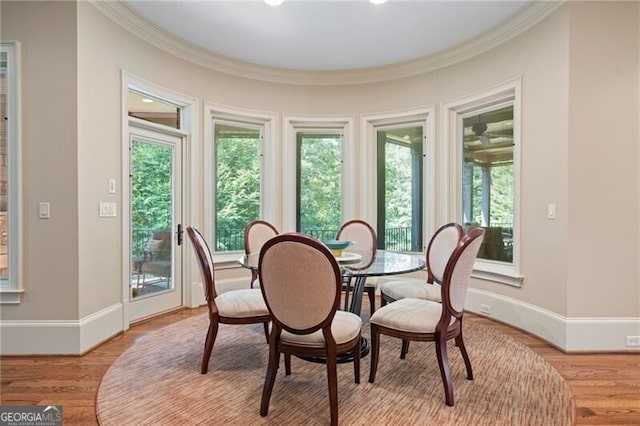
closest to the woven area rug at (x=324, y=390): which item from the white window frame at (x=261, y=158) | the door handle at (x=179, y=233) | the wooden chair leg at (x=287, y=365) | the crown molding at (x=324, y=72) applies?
the wooden chair leg at (x=287, y=365)

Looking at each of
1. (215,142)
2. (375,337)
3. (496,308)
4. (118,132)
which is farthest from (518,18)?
(118,132)

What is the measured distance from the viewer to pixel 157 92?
3.76 m

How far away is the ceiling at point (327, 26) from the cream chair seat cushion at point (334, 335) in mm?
2580

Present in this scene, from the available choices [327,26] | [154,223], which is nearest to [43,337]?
[154,223]

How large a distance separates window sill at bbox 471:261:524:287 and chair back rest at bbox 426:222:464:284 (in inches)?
32.0

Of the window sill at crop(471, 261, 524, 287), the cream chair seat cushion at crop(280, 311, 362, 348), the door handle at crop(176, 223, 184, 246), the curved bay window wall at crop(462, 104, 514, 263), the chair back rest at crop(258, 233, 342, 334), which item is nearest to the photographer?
the chair back rest at crop(258, 233, 342, 334)

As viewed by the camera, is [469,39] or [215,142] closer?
[469,39]

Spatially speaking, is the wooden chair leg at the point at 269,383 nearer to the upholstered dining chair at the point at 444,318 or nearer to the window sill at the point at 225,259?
the upholstered dining chair at the point at 444,318

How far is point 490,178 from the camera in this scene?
3939mm

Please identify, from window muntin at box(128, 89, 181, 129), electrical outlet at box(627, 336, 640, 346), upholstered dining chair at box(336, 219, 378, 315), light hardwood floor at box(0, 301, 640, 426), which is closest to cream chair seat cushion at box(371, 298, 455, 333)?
light hardwood floor at box(0, 301, 640, 426)

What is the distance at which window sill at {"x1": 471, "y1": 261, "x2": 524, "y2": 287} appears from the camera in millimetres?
3510

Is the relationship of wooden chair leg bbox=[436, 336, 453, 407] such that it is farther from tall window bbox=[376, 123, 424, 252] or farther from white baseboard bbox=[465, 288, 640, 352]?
tall window bbox=[376, 123, 424, 252]

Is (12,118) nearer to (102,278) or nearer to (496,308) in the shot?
(102,278)

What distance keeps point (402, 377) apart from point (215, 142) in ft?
10.8
